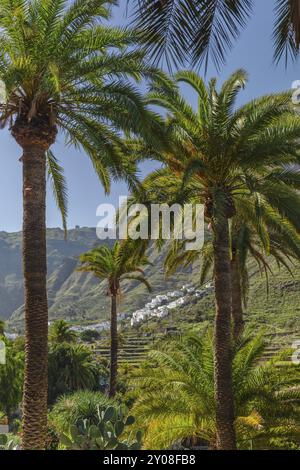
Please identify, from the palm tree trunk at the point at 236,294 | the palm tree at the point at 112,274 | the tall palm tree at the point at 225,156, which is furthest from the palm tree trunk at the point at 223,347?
the palm tree at the point at 112,274

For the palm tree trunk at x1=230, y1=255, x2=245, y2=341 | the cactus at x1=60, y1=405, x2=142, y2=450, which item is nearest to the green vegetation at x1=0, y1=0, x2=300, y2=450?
the cactus at x1=60, y1=405, x2=142, y2=450

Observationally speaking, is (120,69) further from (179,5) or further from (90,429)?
(90,429)

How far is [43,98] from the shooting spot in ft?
32.9

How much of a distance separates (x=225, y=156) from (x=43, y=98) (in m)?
4.21

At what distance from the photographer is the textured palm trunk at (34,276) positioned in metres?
9.22

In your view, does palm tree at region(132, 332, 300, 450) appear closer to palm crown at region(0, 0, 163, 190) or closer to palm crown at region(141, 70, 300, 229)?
palm crown at region(141, 70, 300, 229)

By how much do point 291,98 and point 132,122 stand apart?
4017mm

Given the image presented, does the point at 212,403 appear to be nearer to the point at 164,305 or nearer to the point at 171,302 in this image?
the point at 171,302

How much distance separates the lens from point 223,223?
1149cm

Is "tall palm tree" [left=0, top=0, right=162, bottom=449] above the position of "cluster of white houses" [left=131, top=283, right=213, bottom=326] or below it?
above

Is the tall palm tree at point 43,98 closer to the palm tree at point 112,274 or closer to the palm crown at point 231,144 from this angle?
the palm crown at point 231,144

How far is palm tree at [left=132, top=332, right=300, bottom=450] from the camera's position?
11.8 meters

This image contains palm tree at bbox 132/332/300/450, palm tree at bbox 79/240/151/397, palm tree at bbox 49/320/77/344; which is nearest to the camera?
palm tree at bbox 132/332/300/450
